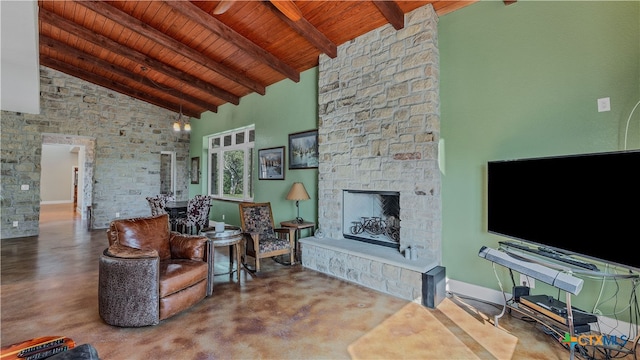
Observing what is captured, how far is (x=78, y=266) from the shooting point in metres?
4.05

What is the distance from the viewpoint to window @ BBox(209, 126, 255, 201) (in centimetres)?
639

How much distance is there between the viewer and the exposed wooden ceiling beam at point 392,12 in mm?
3020

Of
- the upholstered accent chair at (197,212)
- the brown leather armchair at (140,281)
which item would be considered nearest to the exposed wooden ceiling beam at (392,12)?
the brown leather armchair at (140,281)

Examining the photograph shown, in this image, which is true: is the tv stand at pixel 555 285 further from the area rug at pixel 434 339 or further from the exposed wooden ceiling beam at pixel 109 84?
the exposed wooden ceiling beam at pixel 109 84

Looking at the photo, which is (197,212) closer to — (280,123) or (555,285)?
(280,123)

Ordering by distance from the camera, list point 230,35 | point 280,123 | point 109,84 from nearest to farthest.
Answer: point 230,35 → point 280,123 → point 109,84

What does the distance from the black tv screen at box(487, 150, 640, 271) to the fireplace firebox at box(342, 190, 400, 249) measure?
1316 mm

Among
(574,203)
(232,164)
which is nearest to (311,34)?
(574,203)

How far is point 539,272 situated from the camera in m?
2.10

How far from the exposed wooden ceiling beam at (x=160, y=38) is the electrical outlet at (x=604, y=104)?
4.99 m

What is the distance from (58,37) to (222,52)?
308cm

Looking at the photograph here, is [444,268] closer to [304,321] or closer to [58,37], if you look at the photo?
[304,321]

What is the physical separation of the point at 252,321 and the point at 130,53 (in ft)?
16.5

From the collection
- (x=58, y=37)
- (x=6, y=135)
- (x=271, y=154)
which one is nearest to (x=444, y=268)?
(x=271, y=154)
